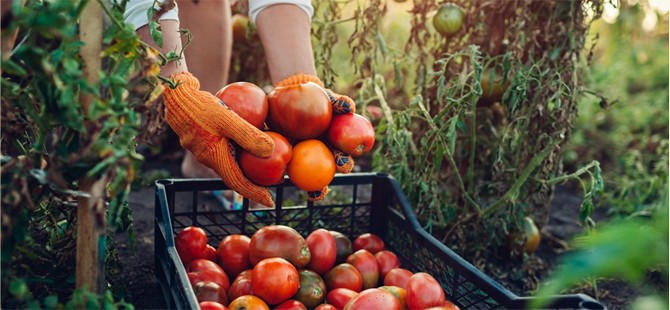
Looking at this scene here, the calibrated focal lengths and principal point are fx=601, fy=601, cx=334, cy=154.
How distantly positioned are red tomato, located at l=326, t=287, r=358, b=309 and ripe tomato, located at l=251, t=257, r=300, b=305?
120mm

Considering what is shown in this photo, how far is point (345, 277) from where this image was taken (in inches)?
65.2

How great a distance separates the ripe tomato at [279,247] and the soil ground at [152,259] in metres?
0.32

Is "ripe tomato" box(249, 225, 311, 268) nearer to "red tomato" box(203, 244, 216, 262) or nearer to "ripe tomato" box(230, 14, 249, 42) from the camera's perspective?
"red tomato" box(203, 244, 216, 262)

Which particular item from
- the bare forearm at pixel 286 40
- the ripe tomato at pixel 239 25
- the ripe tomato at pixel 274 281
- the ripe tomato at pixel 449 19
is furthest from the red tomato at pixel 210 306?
the ripe tomato at pixel 239 25

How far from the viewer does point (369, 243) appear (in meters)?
1.86

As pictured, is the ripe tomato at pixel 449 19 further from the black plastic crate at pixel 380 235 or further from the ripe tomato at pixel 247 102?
the ripe tomato at pixel 247 102

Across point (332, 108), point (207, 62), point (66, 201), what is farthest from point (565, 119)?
point (66, 201)

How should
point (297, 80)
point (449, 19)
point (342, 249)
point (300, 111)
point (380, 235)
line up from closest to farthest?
1. point (300, 111)
2. point (297, 80)
3. point (342, 249)
4. point (380, 235)
5. point (449, 19)

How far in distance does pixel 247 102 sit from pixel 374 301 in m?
0.57

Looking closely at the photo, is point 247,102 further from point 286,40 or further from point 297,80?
point 286,40

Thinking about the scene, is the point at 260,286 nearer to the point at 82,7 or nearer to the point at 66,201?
the point at 66,201

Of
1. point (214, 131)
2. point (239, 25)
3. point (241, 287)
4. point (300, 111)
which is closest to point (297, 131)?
point (300, 111)

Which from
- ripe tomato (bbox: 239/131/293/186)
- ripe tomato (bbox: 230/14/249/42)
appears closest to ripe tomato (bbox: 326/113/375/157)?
ripe tomato (bbox: 239/131/293/186)

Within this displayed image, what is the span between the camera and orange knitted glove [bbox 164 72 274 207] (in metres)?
1.40
